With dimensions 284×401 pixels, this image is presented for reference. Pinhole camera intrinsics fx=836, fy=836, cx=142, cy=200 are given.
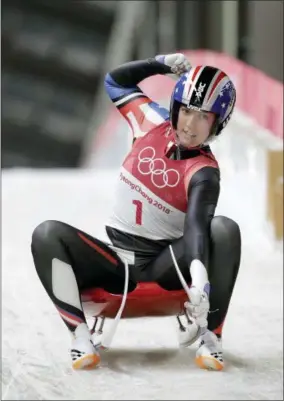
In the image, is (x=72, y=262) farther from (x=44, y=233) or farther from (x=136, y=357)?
(x=136, y=357)

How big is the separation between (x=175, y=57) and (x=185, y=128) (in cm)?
6

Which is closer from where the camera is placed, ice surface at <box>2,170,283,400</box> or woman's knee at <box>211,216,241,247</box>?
woman's knee at <box>211,216,241,247</box>

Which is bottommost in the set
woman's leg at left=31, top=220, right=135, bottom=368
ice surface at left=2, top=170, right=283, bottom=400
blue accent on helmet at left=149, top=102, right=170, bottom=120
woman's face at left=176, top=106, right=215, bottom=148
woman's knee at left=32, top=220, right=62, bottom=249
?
ice surface at left=2, top=170, right=283, bottom=400

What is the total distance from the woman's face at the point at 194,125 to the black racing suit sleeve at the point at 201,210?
0.08ft

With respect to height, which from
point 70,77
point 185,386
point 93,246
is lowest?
point 185,386

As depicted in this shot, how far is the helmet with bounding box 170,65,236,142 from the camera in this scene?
455 millimetres

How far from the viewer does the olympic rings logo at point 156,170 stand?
48 centimetres

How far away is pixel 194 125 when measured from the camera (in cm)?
45

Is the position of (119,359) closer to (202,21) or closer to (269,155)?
(202,21)

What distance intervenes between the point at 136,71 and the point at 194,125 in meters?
0.07

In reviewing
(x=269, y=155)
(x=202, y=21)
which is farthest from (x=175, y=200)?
(x=269, y=155)

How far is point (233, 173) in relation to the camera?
2.16 ft

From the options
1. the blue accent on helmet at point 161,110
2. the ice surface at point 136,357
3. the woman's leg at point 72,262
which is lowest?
the ice surface at point 136,357

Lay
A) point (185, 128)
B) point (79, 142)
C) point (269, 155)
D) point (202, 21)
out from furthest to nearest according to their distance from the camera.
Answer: point (79, 142) < point (269, 155) < point (202, 21) < point (185, 128)
